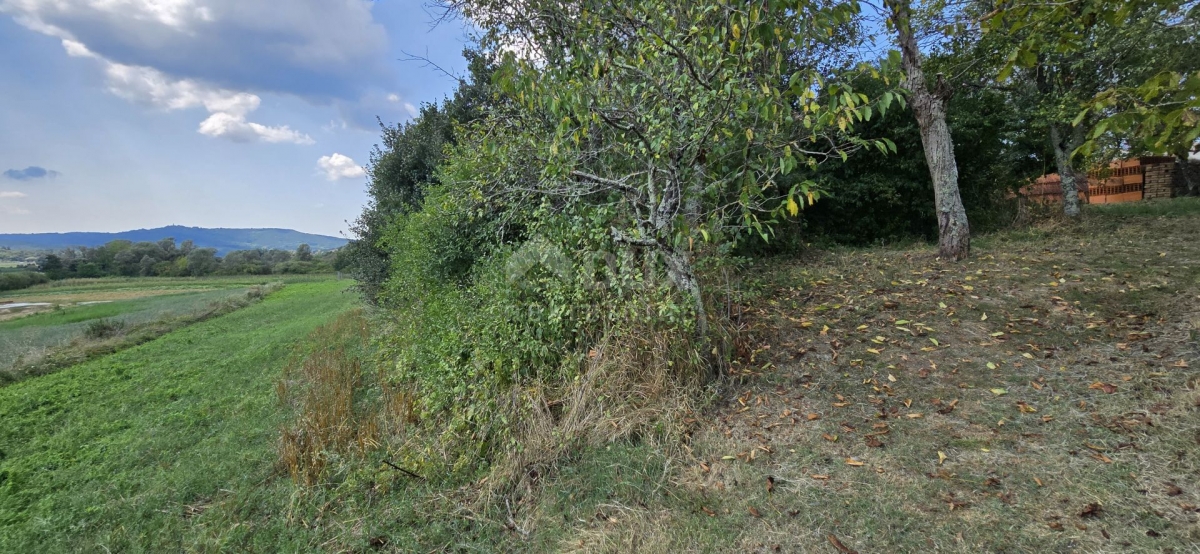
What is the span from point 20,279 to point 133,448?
33099 mm

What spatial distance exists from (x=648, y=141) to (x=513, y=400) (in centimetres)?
211

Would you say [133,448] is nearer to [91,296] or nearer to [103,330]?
[103,330]

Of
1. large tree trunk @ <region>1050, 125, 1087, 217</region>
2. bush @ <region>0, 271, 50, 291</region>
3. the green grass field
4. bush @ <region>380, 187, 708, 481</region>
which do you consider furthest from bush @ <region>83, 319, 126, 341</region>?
large tree trunk @ <region>1050, 125, 1087, 217</region>

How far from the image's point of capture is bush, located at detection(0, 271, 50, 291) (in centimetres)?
2494

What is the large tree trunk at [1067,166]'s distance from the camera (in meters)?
7.93

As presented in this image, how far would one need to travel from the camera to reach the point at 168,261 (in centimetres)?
3853

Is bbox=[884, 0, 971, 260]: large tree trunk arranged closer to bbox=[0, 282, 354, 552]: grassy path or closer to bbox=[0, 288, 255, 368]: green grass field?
bbox=[0, 282, 354, 552]: grassy path

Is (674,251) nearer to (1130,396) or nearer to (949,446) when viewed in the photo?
(949,446)

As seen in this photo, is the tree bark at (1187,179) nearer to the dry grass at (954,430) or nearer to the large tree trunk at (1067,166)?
the large tree trunk at (1067,166)

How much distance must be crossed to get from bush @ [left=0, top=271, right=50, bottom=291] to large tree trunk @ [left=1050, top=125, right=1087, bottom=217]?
40.7 meters

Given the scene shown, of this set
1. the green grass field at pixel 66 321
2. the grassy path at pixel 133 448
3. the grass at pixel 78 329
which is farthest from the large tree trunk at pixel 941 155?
the green grass field at pixel 66 321

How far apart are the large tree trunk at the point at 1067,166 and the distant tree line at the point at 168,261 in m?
27.3

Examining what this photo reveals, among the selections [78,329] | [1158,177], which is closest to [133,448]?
[78,329]

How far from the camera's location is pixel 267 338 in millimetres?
11531
